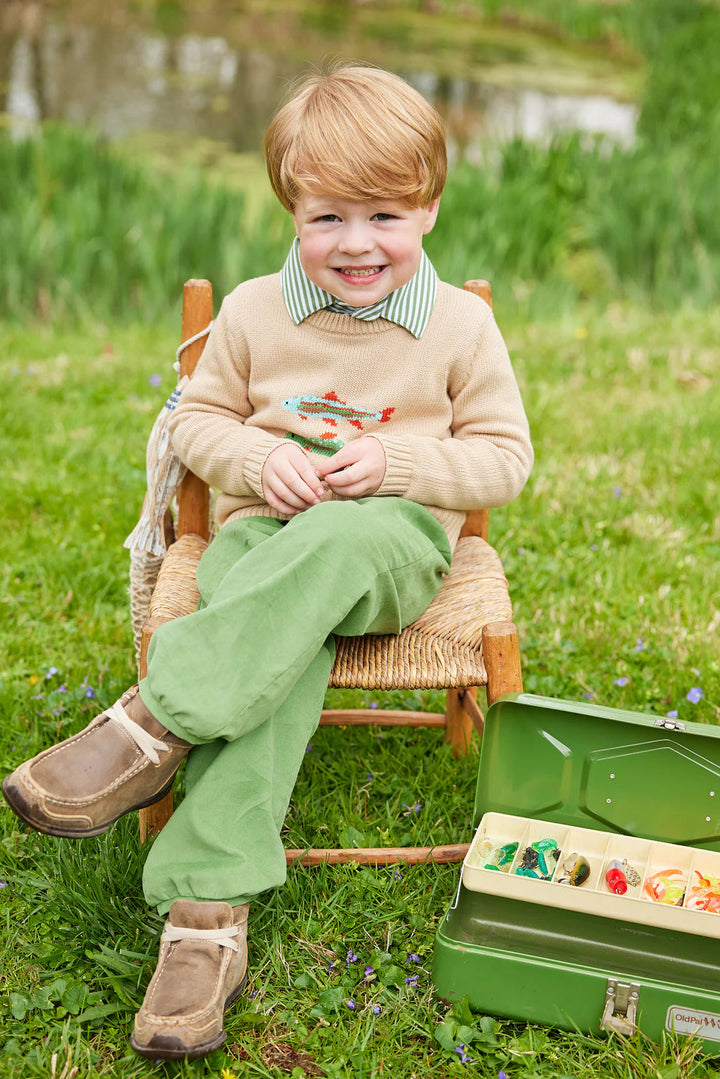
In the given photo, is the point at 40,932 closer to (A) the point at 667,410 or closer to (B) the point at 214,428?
(B) the point at 214,428

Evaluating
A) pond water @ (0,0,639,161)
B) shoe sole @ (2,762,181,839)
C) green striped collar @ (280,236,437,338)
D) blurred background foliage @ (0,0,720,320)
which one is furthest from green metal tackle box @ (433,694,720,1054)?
pond water @ (0,0,639,161)

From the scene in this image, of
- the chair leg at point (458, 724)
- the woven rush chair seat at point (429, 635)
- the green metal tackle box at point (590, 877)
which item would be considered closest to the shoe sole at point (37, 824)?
the woven rush chair seat at point (429, 635)

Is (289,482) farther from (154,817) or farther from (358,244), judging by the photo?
(154,817)

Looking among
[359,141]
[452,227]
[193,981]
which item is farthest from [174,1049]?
[452,227]

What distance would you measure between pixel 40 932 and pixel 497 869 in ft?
2.62

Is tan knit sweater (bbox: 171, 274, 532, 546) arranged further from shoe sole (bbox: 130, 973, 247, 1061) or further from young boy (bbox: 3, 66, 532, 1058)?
shoe sole (bbox: 130, 973, 247, 1061)

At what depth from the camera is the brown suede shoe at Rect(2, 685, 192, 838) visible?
5.84 ft

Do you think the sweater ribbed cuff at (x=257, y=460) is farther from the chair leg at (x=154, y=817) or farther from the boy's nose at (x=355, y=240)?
the chair leg at (x=154, y=817)

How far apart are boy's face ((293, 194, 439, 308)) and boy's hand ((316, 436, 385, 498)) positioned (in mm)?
272

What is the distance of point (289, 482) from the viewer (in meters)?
2.10

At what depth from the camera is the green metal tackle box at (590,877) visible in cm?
180

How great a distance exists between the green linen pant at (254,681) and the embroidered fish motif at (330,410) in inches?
11.8

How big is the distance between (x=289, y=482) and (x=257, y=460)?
3.5 inches

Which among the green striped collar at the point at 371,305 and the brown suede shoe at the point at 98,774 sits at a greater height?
the green striped collar at the point at 371,305
